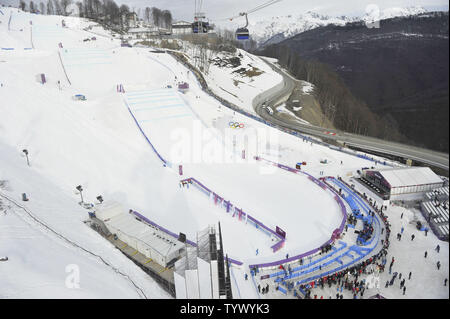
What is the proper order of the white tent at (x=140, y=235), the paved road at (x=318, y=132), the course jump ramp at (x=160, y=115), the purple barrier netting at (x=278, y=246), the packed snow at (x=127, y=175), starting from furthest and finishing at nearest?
the course jump ramp at (x=160, y=115) < the paved road at (x=318, y=132) < the purple barrier netting at (x=278, y=246) < the white tent at (x=140, y=235) < the packed snow at (x=127, y=175)

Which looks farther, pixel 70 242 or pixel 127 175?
pixel 127 175

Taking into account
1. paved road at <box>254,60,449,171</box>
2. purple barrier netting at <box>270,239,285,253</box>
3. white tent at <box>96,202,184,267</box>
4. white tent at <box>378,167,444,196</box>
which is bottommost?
purple barrier netting at <box>270,239,285,253</box>

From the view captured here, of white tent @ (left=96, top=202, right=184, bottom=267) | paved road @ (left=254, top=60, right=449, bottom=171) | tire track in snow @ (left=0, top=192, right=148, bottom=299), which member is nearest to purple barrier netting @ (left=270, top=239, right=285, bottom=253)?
white tent @ (left=96, top=202, right=184, bottom=267)

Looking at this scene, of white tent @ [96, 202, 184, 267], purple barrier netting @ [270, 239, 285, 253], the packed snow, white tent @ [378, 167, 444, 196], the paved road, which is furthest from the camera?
white tent @ [378, 167, 444, 196]

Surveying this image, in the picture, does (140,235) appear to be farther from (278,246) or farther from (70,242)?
(278,246)

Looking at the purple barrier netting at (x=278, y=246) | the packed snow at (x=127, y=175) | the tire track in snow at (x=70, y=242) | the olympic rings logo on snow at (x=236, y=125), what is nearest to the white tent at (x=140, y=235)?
the packed snow at (x=127, y=175)

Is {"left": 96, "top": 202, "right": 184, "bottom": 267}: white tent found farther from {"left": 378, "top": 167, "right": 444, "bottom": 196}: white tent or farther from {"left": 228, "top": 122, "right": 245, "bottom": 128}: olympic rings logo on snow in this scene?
{"left": 228, "top": 122, "right": 245, "bottom": 128}: olympic rings logo on snow

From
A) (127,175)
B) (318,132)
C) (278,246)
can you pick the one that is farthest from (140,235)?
(318,132)

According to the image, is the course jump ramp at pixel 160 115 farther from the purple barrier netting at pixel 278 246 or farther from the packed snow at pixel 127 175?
the purple barrier netting at pixel 278 246

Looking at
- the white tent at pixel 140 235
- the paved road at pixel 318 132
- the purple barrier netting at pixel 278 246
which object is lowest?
the purple barrier netting at pixel 278 246

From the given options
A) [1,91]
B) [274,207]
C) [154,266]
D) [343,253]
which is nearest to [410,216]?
[343,253]

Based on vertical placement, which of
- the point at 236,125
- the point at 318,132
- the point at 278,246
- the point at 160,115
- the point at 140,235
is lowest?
the point at 278,246
